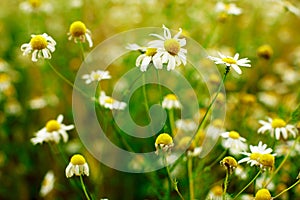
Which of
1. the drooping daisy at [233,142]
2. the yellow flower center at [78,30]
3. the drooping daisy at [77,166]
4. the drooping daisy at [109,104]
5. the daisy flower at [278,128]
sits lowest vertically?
the drooping daisy at [77,166]

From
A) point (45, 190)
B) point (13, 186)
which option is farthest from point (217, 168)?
point (13, 186)

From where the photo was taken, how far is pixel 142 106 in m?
2.07

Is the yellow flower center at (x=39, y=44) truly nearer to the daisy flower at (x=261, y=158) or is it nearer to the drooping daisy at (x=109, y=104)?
the drooping daisy at (x=109, y=104)

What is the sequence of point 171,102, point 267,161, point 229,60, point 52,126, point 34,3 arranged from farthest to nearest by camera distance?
point 34,3, point 171,102, point 52,126, point 229,60, point 267,161

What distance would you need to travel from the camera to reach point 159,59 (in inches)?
45.6

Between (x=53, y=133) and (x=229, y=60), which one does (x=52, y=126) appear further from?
(x=229, y=60)

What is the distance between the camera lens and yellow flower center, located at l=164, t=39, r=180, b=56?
119 cm

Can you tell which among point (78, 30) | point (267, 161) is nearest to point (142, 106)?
point (78, 30)

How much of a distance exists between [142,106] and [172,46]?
0.91m

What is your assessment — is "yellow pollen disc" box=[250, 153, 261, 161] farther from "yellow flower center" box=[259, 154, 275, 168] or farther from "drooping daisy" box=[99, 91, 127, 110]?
"drooping daisy" box=[99, 91, 127, 110]

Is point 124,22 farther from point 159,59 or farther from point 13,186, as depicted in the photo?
point 159,59

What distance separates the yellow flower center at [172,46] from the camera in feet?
3.89

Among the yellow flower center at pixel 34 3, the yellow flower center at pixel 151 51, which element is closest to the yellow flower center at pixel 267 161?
the yellow flower center at pixel 151 51

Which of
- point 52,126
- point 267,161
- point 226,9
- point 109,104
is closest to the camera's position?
point 267,161
